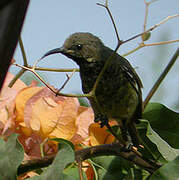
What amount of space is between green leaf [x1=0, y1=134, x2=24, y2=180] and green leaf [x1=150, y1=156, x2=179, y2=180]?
21 cm

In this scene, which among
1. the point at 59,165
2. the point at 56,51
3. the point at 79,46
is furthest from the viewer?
the point at 79,46

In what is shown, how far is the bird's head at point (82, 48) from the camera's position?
30.2 inches

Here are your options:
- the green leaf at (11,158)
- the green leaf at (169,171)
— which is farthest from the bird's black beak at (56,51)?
the green leaf at (169,171)

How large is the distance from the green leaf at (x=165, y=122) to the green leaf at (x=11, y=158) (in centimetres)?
29

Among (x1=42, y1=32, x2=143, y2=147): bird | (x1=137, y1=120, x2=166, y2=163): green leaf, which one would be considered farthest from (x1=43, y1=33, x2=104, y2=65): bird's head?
(x1=137, y1=120, x2=166, y2=163): green leaf

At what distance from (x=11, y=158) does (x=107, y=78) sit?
0.42 m

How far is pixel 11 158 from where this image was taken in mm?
456

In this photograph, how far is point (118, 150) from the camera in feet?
1.56

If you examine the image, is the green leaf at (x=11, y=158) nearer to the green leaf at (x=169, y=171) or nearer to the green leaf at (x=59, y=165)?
the green leaf at (x=59, y=165)

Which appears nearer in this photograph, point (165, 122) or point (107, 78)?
point (165, 122)

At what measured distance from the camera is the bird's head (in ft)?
2.51

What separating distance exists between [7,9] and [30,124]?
0.42 metres

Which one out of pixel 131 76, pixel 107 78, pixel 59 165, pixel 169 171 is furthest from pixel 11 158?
pixel 131 76

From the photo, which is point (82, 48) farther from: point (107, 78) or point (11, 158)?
point (11, 158)
